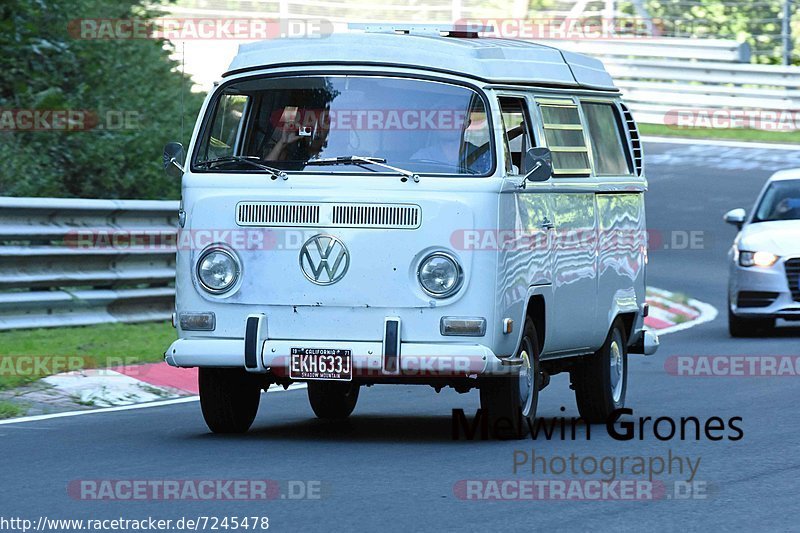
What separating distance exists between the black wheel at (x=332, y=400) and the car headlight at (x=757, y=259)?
8248 mm

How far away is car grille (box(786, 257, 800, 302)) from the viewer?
19109mm

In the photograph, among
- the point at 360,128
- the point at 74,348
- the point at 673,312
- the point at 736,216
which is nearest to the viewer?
the point at 360,128

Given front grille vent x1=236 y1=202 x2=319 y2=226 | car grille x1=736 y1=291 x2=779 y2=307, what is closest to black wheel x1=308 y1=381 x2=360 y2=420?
front grille vent x1=236 y1=202 x2=319 y2=226

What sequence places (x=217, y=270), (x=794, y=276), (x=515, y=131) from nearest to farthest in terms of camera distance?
(x=217, y=270) < (x=515, y=131) < (x=794, y=276)

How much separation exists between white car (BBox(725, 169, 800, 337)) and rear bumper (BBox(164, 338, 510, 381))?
957 cm

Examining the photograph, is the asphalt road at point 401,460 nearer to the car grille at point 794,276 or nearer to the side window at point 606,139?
the side window at point 606,139

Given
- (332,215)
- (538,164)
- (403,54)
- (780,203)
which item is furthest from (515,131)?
(780,203)

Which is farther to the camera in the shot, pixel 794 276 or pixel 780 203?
pixel 780 203

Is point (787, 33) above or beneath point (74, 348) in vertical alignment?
above

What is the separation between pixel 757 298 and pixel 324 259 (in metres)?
9.98

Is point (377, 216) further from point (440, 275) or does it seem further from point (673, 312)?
point (673, 312)

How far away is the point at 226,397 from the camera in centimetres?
1060

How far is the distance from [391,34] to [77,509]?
13.3ft

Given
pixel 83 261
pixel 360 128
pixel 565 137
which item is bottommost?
pixel 83 261
